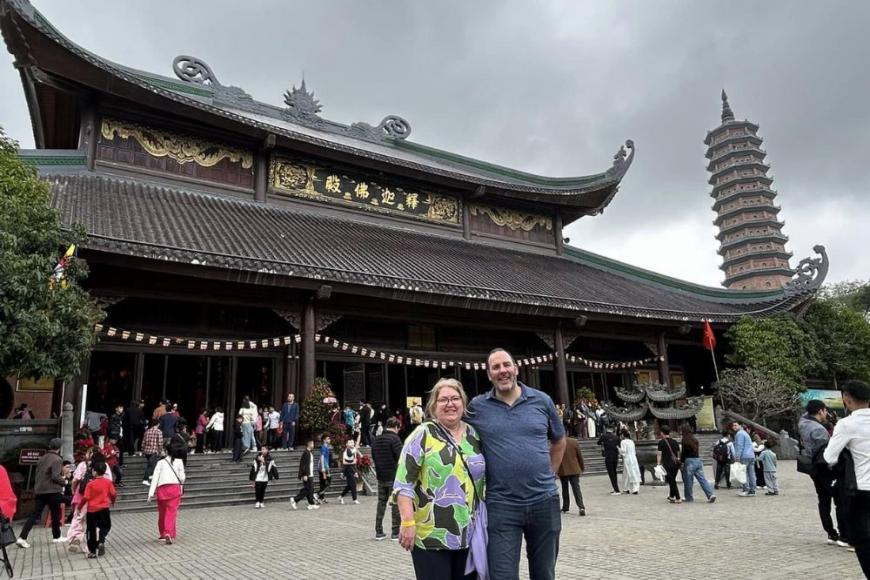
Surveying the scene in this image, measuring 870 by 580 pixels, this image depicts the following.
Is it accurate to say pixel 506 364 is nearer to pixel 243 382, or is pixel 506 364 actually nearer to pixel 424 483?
pixel 424 483

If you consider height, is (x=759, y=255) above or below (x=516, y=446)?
above

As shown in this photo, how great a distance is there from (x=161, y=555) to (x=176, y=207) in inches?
428

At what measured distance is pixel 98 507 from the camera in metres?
6.86

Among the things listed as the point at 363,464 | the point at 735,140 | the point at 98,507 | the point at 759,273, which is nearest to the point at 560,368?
the point at 363,464

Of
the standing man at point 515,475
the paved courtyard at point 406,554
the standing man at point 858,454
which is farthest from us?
the paved courtyard at point 406,554

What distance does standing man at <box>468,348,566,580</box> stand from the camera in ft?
10.4

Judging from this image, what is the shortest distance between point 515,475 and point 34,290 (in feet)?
29.7

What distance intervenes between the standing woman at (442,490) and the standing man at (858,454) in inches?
110

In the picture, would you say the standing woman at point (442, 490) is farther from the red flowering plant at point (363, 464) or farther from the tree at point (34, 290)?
the red flowering plant at point (363, 464)

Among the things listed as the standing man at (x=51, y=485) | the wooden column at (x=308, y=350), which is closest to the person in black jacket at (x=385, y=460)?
the standing man at (x=51, y=485)

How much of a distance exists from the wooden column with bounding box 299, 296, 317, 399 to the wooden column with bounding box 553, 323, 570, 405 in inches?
309

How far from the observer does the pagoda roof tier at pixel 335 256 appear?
504 inches

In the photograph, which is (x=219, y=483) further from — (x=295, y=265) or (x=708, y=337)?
(x=708, y=337)

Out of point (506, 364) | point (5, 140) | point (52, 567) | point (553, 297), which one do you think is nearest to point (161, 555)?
point (52, 567)
